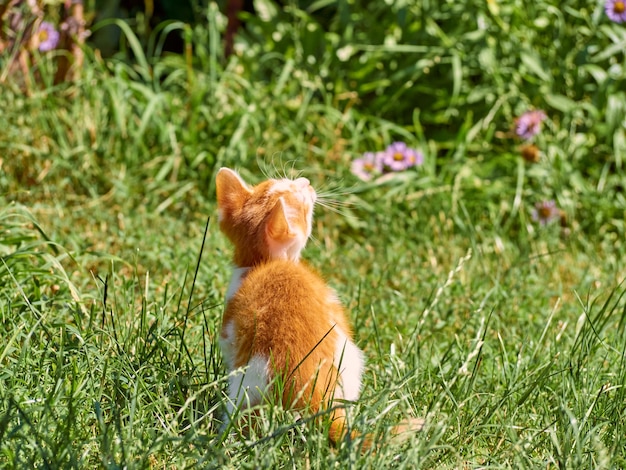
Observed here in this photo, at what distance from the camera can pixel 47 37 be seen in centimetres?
543

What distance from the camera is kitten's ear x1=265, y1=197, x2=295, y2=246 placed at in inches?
104

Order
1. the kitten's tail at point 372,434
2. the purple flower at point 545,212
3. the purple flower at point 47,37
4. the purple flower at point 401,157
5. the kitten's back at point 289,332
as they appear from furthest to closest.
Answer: the purple flower at point 47,37 → the purple flower at point 401,157 → the purple flower at point 545,212 → the kitten's back at point 289,332 → the kitten's tail at point 372,434

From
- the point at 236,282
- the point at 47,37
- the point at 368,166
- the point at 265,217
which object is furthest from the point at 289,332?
the point at 47,37

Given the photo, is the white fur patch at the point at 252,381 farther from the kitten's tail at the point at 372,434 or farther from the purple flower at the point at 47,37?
the purple flower at the point at 47,37

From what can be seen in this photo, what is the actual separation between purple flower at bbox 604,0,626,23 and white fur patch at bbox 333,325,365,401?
3539mm

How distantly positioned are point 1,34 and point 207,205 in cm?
179

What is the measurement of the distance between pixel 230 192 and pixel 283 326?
2.06ft

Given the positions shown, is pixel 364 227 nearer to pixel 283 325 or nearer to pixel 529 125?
pixel 529 125

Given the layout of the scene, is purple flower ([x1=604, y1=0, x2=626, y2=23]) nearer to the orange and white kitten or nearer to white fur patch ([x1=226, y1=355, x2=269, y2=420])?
the orange and white kitten

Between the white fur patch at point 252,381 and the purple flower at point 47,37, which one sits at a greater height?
the purple flower at point 47,37

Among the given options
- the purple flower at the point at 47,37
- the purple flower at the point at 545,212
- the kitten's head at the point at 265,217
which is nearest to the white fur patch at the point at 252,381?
the kitten's head at the point at 265,217

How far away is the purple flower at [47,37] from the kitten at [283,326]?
3109mm

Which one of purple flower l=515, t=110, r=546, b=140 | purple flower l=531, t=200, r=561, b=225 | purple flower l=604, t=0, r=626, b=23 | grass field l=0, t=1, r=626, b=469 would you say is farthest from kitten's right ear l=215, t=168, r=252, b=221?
purple flower l=604, t=0, r=626, b=23

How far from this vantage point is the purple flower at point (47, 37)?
539 cm
